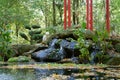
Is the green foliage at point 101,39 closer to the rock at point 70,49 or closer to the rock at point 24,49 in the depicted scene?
the rock at point 70,49

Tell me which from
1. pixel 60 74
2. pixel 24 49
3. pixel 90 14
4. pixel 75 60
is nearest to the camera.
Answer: pixel 60 74

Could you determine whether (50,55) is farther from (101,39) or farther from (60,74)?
(60,74)

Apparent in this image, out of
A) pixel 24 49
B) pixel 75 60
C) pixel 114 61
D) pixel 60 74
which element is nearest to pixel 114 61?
pixel 114 61

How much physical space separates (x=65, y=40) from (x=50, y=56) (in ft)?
6.03

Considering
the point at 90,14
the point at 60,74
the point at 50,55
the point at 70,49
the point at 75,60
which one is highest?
the point at 90,14

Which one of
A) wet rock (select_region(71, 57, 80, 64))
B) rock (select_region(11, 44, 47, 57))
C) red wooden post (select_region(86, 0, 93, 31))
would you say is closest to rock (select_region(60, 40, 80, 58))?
wet rock (select_region(71, 57, 80, 64))

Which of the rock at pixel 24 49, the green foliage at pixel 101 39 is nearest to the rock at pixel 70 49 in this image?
the green foliage at pixel 101 39

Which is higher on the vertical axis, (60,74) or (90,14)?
(90,14)

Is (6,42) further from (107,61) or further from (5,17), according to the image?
(5,17)

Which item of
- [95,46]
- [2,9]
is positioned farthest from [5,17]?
[95,46]

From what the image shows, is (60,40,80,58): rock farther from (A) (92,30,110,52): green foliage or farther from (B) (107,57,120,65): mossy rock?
(B) (107,57,120,65): mossy rock

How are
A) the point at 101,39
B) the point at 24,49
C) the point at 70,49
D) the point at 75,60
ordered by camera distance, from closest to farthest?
the point at 101,39 → the point at 75,60 → the point at 70,49 → the point at 24,49

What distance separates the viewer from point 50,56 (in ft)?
58.9

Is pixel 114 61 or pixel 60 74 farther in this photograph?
pixel 114 61
